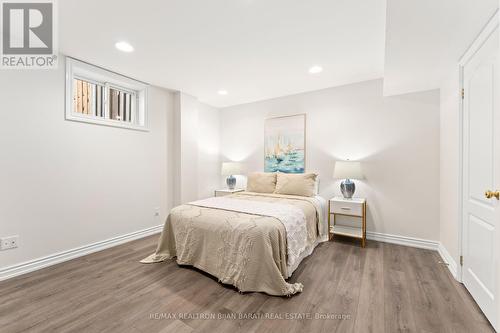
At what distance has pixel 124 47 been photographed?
2395mm

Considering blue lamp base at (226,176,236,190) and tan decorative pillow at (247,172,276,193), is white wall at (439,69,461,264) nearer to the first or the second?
tan decorative pillow at (247,172,276,193)

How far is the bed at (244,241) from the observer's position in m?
1.90

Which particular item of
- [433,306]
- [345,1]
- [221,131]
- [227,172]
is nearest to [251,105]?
[221,131]

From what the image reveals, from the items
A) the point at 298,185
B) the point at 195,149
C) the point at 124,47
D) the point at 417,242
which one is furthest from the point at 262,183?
the point at 124,47

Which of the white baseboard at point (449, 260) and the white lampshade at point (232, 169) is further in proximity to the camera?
the white lampshade at point (232, 169)

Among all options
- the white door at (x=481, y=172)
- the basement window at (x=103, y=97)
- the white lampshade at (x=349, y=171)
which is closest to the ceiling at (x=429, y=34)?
the white door at (x=481, y=172)

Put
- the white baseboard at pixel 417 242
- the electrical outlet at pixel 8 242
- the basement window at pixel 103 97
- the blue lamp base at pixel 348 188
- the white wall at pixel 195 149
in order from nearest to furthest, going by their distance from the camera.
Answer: the electrical outlet at pixel 8 242 → the white baseboard at pixel 417 242 → the basement window at pixel 103 97 → the blue lamp base at pixel 348 188 → the white wall at pixel 195 149

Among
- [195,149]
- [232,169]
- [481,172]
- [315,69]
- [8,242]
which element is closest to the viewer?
[481,172]

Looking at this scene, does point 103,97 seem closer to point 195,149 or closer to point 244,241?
point 195,149

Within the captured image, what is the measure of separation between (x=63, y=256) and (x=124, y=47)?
8.39 feet

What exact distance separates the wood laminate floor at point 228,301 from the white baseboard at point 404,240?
0.46 metres

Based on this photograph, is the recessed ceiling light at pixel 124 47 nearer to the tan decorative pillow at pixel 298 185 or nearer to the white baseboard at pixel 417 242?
the tan decorative pillow at pixel 298 185

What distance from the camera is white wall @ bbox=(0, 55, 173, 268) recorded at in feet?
7.23

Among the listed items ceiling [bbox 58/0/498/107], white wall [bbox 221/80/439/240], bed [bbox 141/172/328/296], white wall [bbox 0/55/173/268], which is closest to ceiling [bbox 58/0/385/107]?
ceiling [bbox 58/0/498/107]
